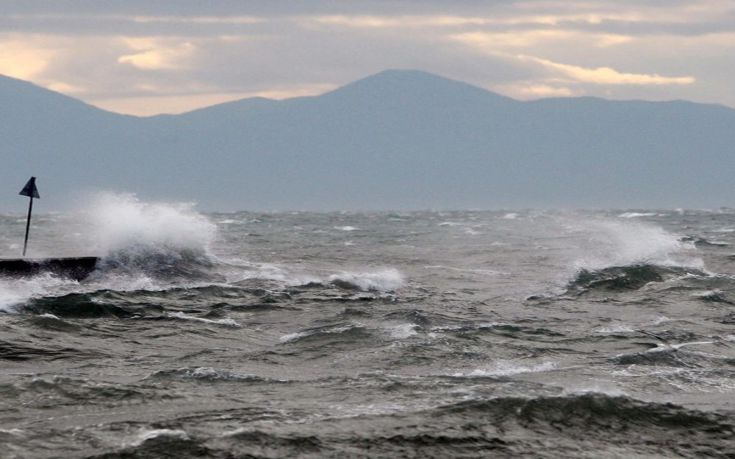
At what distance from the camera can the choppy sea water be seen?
9969 mm

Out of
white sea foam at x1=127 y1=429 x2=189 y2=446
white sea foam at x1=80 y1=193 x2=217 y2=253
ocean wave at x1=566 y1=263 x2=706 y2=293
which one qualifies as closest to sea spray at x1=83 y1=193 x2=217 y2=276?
white sea foam at x1=80 y1=193 x2=217 y2=253

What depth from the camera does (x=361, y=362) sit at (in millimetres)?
14148

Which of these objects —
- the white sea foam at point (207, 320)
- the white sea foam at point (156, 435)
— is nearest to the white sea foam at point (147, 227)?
the white sea foam at point (207, 320)

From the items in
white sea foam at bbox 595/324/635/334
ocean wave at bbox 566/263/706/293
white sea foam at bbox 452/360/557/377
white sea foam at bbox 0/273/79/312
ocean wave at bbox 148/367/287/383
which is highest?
ocean wave at bbox 566/263/706/293

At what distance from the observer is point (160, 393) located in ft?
38.4

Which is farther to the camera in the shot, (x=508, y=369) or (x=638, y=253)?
(x=638, y=253)

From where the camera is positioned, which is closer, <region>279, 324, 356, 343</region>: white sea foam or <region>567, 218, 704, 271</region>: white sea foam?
<region>279, 324, 356, 343</region>: white sea foam

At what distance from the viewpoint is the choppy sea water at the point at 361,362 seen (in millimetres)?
9969

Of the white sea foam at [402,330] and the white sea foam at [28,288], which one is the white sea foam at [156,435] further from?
the white sea foam at [28,288]

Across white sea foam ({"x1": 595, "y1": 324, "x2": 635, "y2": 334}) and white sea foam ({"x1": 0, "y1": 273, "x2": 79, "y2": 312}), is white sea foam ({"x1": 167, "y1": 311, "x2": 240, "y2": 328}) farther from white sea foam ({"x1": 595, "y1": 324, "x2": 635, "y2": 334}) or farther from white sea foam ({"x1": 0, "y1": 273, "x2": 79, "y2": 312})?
white sea foam ({"x1": 595, "y1": 324, "x2": 635, "y2": 334})

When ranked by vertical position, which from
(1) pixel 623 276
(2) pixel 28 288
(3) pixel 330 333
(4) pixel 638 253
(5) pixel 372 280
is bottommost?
(2) pixel 28 288

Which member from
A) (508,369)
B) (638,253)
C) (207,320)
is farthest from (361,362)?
(638,253)

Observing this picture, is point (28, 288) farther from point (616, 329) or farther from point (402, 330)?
point (616, 329)

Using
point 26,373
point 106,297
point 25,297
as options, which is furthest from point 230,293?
point 26,373
